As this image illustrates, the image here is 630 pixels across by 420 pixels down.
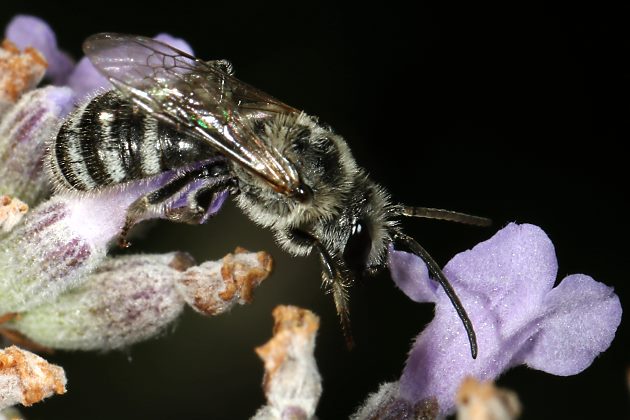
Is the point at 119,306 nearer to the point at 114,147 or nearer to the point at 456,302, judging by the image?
the point at 114,147

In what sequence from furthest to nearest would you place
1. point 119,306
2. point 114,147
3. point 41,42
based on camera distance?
point 41,42
point 119,306
point 114,147

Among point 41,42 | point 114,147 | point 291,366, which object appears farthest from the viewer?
point 41,42

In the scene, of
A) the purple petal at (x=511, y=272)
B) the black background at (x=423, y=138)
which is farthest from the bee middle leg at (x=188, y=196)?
the black background at (x=423, y=138)

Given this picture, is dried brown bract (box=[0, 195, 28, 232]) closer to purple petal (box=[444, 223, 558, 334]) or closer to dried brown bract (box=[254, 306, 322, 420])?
dried brown bract (box=[254, 306, 322, 420])

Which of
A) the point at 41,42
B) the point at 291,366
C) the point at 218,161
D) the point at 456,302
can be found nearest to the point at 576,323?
the point at 456,302

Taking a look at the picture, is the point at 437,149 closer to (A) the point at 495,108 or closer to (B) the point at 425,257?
(A) the point at 495,108

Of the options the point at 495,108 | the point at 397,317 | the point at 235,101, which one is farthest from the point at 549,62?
the point at 235,101

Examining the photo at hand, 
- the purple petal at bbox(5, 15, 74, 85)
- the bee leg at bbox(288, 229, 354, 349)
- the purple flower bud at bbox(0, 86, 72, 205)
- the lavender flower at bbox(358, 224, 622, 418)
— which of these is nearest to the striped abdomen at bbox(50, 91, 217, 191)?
the purple flower bud at bbox(0, 86, 72, 205)
